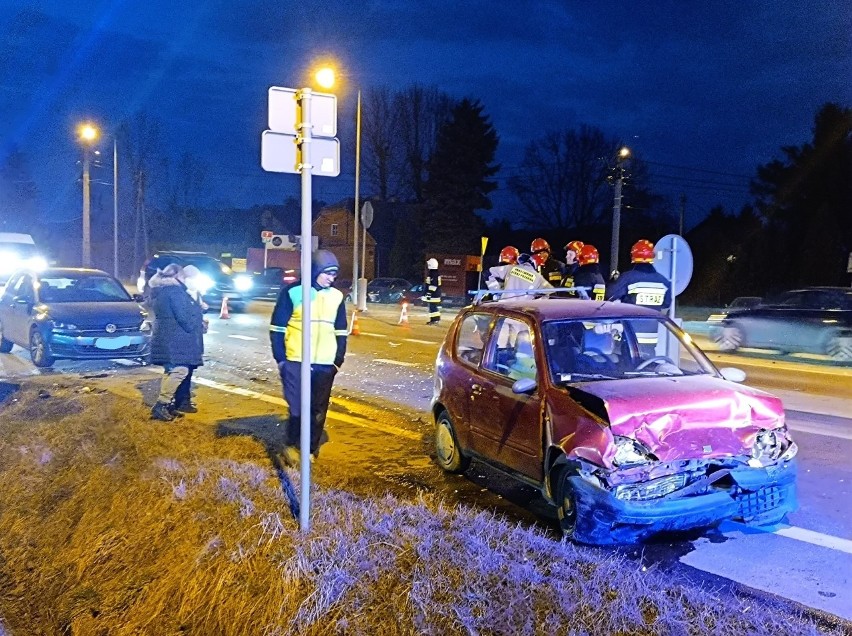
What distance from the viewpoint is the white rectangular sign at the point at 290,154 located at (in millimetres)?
4699

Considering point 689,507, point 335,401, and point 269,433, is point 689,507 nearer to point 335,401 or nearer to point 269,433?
point 269,433

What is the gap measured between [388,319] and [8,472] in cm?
1828

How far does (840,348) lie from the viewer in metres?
15.3

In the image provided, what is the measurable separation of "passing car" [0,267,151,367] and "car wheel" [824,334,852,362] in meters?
12.8

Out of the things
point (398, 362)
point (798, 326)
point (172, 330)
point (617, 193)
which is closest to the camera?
point (172, 330)

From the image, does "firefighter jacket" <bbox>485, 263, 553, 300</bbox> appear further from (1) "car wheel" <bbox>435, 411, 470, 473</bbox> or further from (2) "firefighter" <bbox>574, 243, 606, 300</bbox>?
(1) "car wheel" <bbox>435, 411, 470, 473</bbox>

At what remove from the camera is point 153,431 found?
25.1ft

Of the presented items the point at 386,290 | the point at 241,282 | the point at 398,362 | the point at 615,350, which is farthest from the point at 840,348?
the point at 386,290

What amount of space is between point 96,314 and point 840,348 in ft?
44.8

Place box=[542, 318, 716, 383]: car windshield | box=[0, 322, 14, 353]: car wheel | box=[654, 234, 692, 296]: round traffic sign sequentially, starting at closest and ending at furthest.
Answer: box=[542, 318, 716, 383]: car windshield → box=[654, 234, 692, 296]: round traffic sign → box=[0, 322, 14, 353]: car wheel

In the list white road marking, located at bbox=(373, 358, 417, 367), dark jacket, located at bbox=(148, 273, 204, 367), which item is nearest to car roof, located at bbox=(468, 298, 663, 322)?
dark jacket, located at bbox=(148, 273, 204, 367)

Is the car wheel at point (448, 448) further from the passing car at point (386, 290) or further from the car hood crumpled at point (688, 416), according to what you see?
the passing car at point (386, 290)

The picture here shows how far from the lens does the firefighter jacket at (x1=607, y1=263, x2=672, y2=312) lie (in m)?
8.44

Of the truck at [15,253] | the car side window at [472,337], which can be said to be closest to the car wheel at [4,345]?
the car side window at [472,337]
